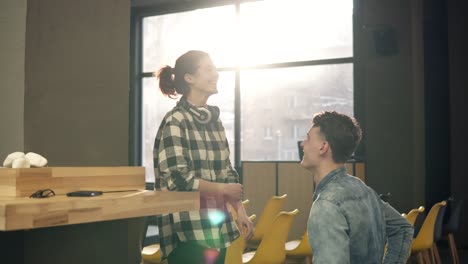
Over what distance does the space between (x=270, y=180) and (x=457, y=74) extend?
10.3 ft

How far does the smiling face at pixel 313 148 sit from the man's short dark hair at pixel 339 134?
0.06ft

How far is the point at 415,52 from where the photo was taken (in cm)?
696

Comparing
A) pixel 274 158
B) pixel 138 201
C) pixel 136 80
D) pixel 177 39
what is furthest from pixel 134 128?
pixel 138 201

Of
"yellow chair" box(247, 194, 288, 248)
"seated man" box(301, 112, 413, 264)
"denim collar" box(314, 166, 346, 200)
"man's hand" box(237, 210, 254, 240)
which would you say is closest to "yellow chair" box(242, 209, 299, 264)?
"yellow chair" box(247, 194, 288, 248)

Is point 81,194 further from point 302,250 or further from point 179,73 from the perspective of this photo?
point 302,250

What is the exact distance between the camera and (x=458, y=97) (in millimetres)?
7258

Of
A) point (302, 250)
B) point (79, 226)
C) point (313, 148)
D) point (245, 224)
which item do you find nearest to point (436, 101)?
point (302, 250)

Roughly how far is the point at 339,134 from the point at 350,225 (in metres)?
0.33

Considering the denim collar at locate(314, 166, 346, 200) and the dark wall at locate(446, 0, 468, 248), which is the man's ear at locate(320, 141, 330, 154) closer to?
the denim collar at locate(314, 166, 346, 200)

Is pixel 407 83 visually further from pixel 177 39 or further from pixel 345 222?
pixel 345 222

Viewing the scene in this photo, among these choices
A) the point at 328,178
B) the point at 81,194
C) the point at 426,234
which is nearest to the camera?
the point at 81,194

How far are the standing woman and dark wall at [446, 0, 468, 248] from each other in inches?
224

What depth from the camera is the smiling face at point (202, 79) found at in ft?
7.25

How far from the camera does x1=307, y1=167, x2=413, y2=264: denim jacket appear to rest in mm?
1514
